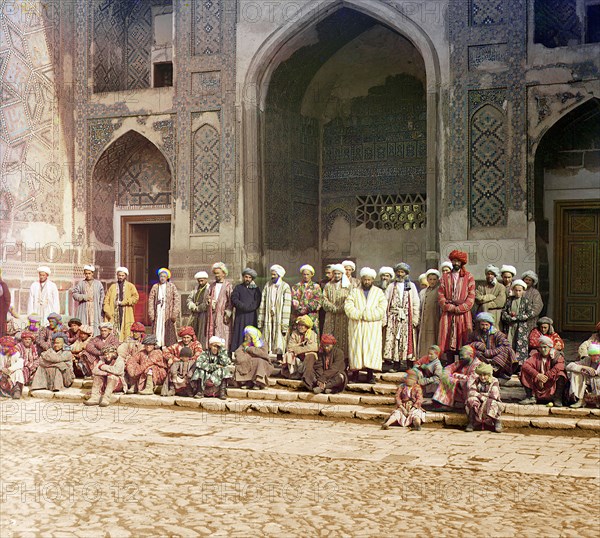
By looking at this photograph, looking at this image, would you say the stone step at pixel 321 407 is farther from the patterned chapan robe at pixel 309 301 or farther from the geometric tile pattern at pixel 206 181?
the geometric tile pattern at pixel 206 181

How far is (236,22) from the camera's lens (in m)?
13.9

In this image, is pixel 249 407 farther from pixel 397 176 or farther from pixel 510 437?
pixel 397 176

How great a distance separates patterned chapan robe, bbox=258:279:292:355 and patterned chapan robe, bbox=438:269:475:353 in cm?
188

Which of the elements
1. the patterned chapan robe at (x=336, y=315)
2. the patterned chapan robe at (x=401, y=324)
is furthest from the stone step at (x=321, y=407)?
the patterned chapan robe at (x=401, y=324)

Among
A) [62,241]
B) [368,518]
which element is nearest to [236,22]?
[62,241]

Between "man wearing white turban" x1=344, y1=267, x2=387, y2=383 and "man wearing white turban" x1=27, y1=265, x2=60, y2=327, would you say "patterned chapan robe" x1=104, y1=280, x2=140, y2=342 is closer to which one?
"man wearing white turban" x1=27, y1=265, x2=60, y2=327

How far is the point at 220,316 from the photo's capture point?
10.9 metres

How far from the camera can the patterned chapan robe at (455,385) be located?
842 cm

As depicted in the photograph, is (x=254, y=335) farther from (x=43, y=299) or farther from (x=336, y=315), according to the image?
(x=43, y=299)

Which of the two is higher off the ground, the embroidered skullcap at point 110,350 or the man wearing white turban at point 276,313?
the man wearing white turban at point 276,313

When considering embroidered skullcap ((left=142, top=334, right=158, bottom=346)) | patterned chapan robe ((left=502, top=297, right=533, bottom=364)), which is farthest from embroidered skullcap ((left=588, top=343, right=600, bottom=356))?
embroidered skullcap ((left=142, top=334, right=158, bottom=346))

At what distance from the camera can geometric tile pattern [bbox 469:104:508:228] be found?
1237cm

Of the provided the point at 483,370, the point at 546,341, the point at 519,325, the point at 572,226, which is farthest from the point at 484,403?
the point at 572,226

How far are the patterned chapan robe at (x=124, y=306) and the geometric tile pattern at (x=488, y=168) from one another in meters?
4.90
